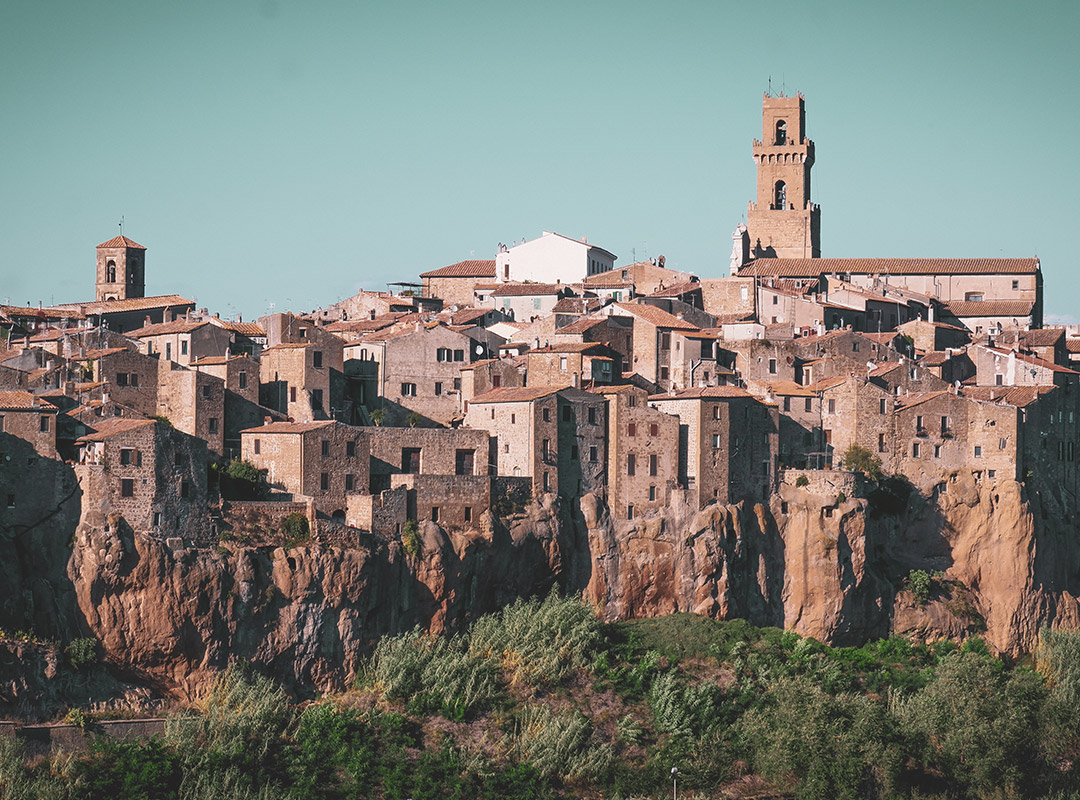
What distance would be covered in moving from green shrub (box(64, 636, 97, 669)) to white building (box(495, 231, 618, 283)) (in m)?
49.7

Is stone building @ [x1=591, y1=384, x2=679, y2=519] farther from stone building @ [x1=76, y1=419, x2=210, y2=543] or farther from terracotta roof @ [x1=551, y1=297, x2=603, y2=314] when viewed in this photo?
stone building @ [x1=76, y1=419, x2=210, y2=543]

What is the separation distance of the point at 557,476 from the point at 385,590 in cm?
943

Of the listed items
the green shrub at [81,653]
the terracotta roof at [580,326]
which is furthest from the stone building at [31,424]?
the terracotta roof at [580,326]

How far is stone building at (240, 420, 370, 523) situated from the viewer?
3004 inches

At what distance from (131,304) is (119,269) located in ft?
32.7

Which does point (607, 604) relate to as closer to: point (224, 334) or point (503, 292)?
point (224, 334)

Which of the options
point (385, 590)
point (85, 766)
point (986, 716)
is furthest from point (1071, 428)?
point (85, 766)

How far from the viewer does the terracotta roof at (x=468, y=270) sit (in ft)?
381

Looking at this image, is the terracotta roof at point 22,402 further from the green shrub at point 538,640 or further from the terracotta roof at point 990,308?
the terracotta roof at point 990,308

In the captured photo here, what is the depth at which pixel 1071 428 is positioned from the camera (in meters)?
98.0

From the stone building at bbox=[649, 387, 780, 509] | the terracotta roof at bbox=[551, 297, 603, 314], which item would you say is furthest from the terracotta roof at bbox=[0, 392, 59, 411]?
the terracotta roof at bbox=[551, 297, 603, 314]

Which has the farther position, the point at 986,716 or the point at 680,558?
the point at 680,558

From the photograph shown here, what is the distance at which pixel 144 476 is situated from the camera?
7125cm

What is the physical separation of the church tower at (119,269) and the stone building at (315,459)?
1204 inches
